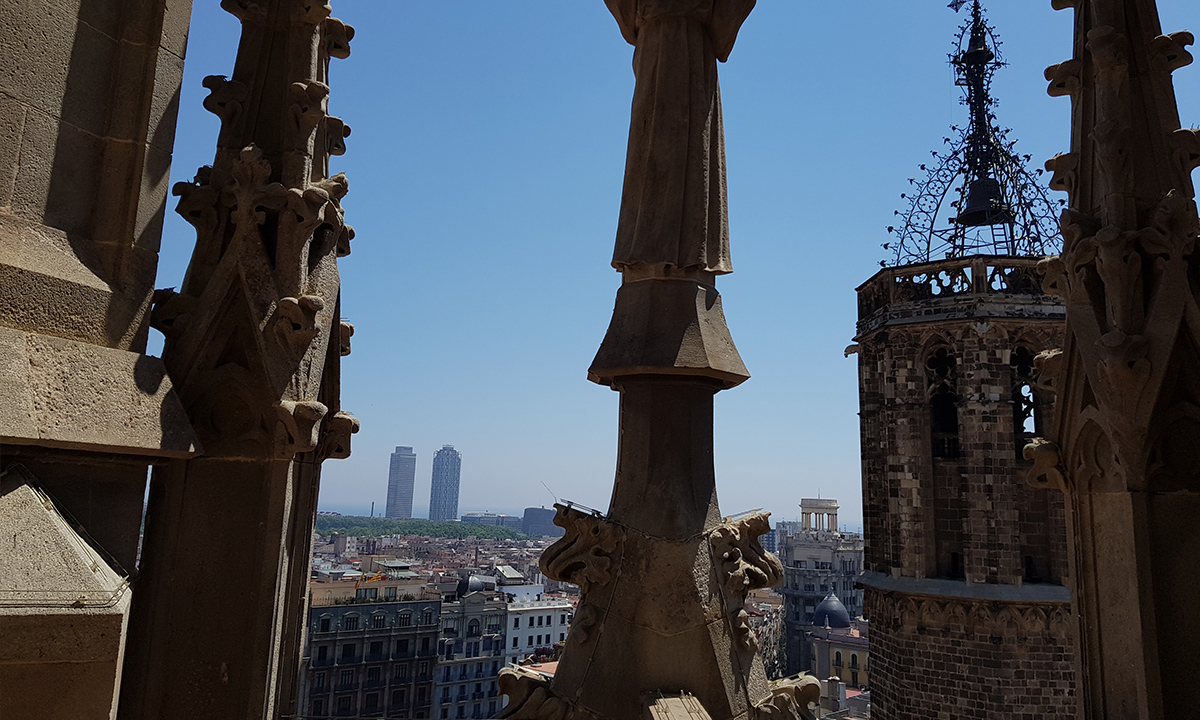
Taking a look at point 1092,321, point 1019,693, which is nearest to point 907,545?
point 1019,693

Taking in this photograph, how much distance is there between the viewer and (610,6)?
367 cm

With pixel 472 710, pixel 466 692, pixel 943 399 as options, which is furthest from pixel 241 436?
pixel 472 710

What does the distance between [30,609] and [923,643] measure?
77.8 feet

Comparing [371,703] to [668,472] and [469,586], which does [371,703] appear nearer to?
[469,586]

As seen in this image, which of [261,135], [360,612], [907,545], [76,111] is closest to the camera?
[76,111]

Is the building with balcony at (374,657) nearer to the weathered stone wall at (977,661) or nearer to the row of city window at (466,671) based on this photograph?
the row of city window at (466,671)

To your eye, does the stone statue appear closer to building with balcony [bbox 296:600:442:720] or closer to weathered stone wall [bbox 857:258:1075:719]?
weathered stone wall [bbox 857:258:1075:719]

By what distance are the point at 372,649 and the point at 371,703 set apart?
8.19ft

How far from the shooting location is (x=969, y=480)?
77.3ft

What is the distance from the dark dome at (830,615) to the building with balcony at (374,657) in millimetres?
33288

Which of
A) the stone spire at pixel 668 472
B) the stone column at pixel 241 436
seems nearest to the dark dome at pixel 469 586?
the stone spire at pixel 668 472

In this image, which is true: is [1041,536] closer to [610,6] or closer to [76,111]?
[610,6]

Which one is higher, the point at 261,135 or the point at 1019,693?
the point at 261,135

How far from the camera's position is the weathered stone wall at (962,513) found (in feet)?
72.7
